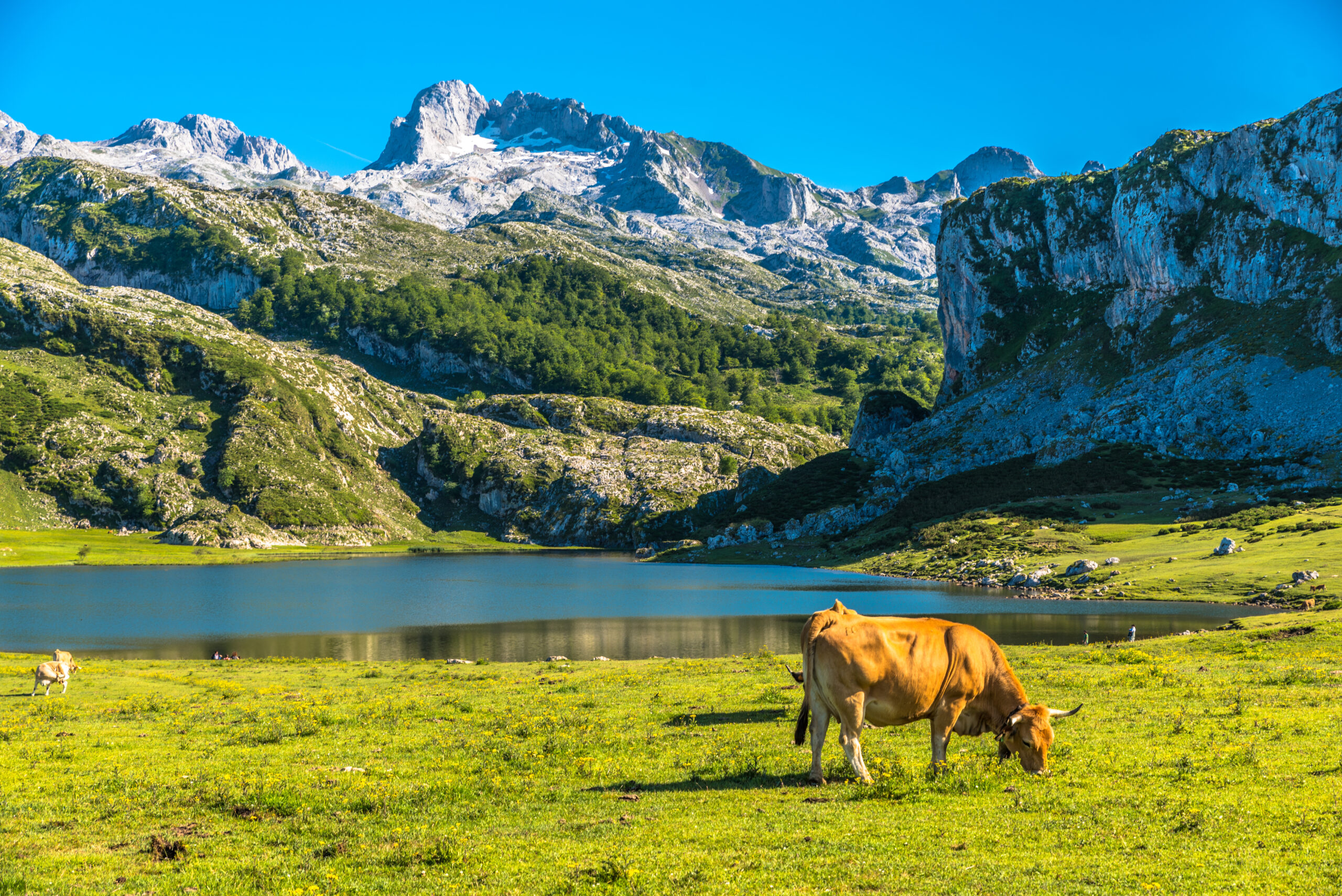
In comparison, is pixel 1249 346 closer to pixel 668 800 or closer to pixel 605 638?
pixel 605 638

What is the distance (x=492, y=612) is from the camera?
321ft

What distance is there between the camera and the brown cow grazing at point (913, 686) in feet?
56.5

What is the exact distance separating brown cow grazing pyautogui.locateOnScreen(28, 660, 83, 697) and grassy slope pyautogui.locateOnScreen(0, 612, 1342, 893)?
5391mm

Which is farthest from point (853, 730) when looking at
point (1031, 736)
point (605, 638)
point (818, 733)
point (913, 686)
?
point (605, 638)

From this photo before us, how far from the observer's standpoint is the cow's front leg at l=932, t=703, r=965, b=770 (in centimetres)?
1806

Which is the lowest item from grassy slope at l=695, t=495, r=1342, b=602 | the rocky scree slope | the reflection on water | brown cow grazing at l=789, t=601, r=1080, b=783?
the reflection on water

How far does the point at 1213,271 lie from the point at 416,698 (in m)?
220

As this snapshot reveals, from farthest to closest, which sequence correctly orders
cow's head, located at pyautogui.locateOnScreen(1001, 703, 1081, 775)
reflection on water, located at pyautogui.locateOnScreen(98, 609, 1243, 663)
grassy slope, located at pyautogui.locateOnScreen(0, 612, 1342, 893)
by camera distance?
reflection on water, located at pyautogui.locateOnScreen(98, 609, 1243, 663), cow's head, located at pyautogui.locateOnScreen(1001, 703, 1081, 775), grassy slope, located at pyautogui.locateOnScreen(0, 612, 1342, 893)

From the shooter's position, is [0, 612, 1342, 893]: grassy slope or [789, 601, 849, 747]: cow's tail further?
[789, 601, 849, 747]: cow's tail

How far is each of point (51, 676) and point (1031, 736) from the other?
42.4 meters

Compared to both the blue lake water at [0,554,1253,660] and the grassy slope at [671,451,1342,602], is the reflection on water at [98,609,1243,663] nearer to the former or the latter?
the blue lake water at [0,554,1253,660]

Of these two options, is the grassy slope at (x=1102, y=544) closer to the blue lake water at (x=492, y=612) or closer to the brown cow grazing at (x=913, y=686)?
the blue lake water at (x=492, y=612)

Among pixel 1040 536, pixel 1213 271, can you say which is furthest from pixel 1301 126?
pixel 1040 536

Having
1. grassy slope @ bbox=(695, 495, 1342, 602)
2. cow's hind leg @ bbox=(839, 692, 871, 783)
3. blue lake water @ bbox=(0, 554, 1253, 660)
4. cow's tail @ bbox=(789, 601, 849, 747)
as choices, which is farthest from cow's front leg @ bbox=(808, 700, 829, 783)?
grassy slope @ bbox=(695, 495, 1342, 602)
